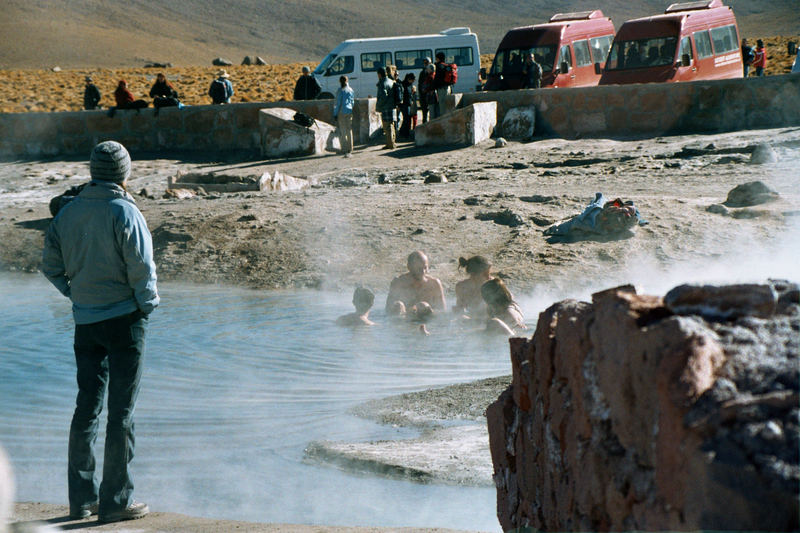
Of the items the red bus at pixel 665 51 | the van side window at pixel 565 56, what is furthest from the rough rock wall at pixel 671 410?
the van side window at pixel 565 56

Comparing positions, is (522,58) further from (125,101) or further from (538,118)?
(125,101)

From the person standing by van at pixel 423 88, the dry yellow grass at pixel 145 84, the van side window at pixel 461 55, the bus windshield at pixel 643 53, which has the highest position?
the dry yellow grass at pixel 145 84

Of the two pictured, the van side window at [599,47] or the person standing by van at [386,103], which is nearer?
the person standing by van at [386,103]

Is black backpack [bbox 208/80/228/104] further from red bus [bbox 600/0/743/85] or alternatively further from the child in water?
the child in water

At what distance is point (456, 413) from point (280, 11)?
105658 millimetres

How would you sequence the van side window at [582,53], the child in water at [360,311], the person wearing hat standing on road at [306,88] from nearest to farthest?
1. the child in water at [360,311]
2. the person wearing hat standing on road at [306,88]
3. the van side window at [582,53]

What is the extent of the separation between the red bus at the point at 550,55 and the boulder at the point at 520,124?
144 inches

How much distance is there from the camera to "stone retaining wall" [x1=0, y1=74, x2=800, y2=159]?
15341 millimetres

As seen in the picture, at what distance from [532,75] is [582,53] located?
2930 mm

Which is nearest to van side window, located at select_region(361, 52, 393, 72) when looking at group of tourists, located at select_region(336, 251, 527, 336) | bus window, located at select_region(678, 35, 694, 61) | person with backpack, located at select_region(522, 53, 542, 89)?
person with backpack, located at select_region(522, 53, 542, 89)

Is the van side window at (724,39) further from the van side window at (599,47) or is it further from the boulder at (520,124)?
the boulder at (520,124)

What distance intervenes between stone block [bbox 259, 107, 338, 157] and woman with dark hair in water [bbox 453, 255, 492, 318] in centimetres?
928

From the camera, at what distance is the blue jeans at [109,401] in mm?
4145

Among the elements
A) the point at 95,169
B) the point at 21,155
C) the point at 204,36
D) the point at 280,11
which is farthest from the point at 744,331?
the point at 280,11
